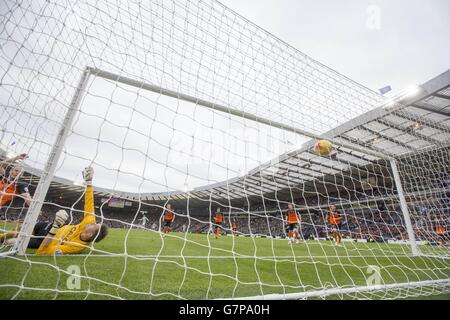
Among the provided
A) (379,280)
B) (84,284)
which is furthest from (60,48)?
(379,280)

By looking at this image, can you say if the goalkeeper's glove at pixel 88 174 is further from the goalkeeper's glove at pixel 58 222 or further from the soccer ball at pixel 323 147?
the soccer ball at pixel 323 147

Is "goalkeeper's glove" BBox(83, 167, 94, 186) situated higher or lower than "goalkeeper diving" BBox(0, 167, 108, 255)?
higher

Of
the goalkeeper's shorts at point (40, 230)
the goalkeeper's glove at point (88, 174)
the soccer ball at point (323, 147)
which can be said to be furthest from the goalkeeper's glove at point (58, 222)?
the soccer ball at point (323, 147)

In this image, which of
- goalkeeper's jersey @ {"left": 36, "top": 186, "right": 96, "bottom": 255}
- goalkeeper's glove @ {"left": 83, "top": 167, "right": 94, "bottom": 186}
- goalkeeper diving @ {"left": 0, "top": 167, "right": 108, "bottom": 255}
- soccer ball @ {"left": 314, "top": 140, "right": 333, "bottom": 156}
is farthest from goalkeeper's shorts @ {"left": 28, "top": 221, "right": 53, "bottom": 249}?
soccer ball @ {"left": 314, "top": 140, "right": 333, "bottom": 156}

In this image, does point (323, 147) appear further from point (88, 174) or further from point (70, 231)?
point (70, 231)

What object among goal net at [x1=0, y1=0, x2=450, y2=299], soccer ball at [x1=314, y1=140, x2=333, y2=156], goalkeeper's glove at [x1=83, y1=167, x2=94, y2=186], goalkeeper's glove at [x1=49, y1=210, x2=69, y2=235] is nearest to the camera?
goal net at [x1=0, y1=0, x2=450, y2=299]

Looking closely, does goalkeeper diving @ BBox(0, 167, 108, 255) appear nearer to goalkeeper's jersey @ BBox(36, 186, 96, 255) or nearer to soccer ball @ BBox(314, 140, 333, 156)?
goalkeeper's jersey @ BBox(36, 186, 96, 255)

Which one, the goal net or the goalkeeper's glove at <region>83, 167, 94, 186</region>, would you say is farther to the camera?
the goalkeeper's glove at <region>83, 167, 94, 186</region>

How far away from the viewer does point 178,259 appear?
3496 mm

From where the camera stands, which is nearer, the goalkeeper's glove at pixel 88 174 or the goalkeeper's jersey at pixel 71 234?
the goalkeeper's glove at pixel 88 174

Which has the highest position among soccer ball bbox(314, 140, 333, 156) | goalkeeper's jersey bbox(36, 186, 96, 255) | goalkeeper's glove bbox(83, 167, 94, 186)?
soccer ball bbox(314, 140, 333, 156)

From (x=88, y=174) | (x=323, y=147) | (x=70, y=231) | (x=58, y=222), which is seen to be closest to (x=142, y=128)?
(x=88, y=174)

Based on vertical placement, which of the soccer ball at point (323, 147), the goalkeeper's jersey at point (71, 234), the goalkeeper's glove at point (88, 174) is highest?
the soccer ball at point (323, 147)
